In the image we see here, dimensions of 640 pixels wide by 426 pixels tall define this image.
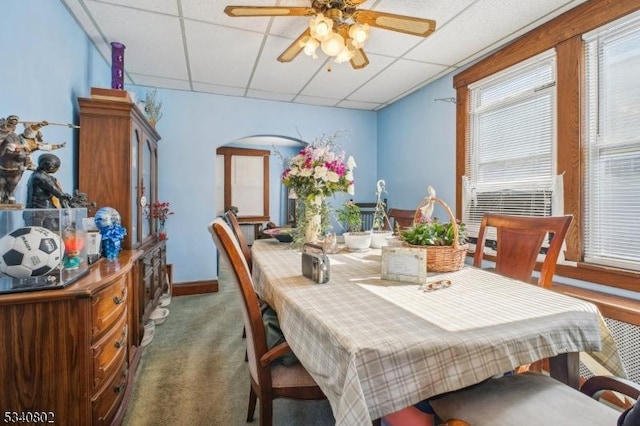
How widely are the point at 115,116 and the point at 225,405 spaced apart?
2168 mm

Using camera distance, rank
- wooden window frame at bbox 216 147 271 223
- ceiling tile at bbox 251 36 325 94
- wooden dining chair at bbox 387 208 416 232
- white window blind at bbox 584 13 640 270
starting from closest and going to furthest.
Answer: white window blind at bbox 584 13 640 270, ceiling tile at bbox 251 36 325 94, wooden dining chair at bbox 387 208 416 232, wooden window frame at bbox 216 147 271 223

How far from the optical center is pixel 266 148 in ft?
24.5

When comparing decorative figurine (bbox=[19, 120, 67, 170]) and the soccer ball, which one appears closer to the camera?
the soccer ball

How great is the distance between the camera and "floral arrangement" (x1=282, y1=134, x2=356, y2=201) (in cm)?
200

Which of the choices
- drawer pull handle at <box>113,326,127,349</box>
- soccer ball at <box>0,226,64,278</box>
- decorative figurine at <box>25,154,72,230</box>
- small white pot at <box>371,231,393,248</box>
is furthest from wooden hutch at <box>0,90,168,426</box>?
small white pot at <box>371,231,393,248</box>

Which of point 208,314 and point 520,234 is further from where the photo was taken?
point 208,314

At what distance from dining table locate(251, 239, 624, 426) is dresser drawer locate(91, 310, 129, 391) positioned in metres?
0.82

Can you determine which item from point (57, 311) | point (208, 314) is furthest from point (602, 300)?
point (208, 314)

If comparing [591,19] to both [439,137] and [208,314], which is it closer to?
[439,137]

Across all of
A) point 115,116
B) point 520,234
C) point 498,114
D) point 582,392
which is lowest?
point 582,392

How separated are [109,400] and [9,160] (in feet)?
3.90

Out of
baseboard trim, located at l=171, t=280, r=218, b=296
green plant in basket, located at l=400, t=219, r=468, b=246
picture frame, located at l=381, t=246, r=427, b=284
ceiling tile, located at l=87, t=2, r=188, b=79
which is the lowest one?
baseboard trim, located at l=171, t=280, r=218, b=296

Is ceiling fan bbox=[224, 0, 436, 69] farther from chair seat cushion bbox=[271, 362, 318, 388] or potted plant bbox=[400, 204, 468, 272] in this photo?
chair seat cushion bbox=[271, 362, 318, 388]

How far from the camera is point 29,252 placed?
Answer: 1211mm
